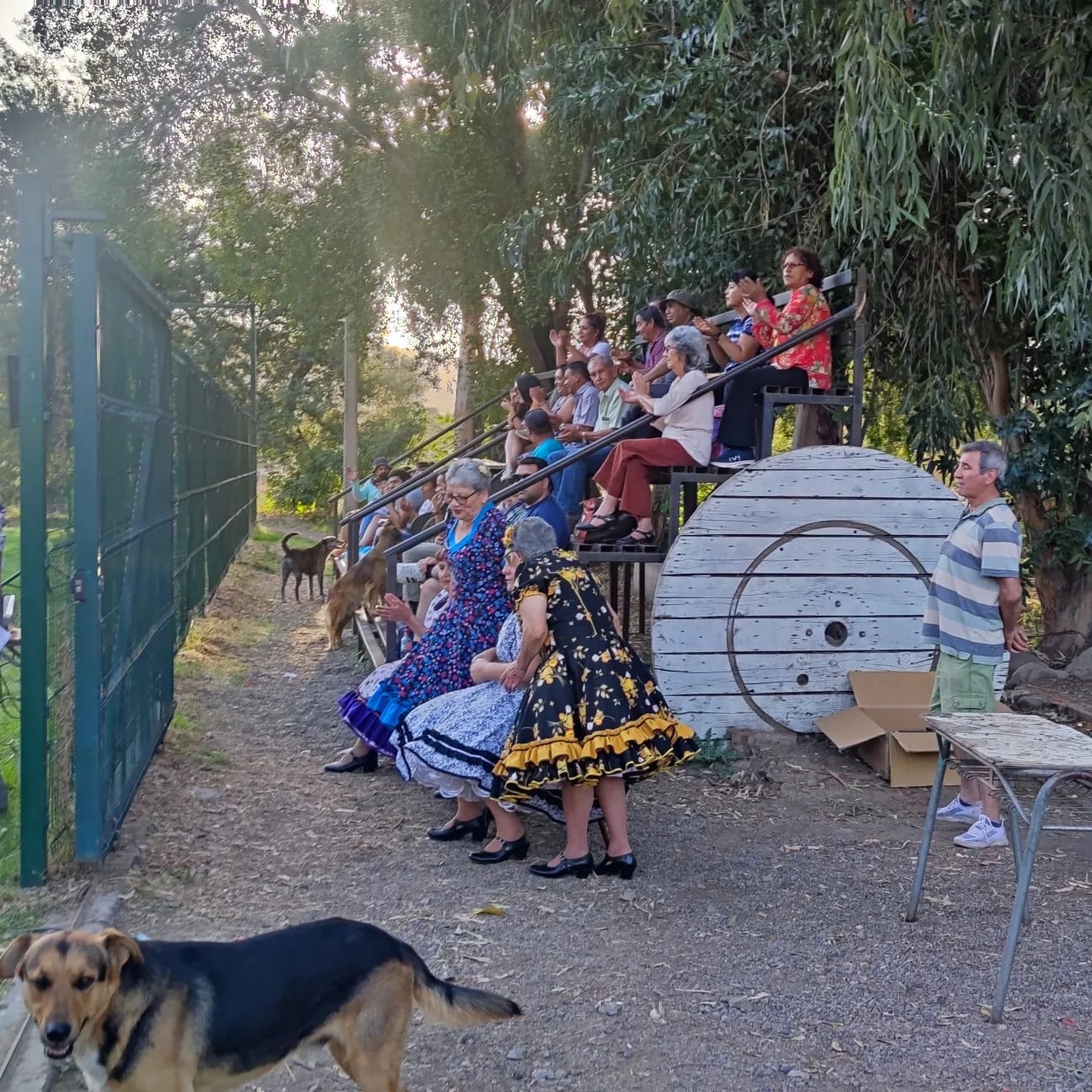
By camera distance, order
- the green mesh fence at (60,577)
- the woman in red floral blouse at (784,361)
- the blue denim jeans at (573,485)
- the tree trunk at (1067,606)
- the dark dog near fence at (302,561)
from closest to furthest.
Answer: the green mesh fence at (60,577) → the woman in red floral blouse at (784,361) → the blue denim jeans at (573,485) → the tree trunk at (1067,606) → the dark dog near fence at (302,561)

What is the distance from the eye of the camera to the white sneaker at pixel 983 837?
595 cm

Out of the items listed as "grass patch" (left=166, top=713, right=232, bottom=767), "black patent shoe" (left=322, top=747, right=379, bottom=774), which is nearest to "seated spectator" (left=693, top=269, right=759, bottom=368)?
"black patent shoe" (left=322, top=747, right=379, bottom=774)

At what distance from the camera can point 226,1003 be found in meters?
3.09

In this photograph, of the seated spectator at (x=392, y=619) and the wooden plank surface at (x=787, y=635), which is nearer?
the seated spectator at (x=392, y=619)

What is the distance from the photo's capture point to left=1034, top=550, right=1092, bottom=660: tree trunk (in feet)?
34.4

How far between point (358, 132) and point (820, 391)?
9.79m

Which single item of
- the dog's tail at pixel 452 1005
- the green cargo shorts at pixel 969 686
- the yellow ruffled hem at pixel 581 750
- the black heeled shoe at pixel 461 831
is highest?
the green cargo shorts at pixel 969 686

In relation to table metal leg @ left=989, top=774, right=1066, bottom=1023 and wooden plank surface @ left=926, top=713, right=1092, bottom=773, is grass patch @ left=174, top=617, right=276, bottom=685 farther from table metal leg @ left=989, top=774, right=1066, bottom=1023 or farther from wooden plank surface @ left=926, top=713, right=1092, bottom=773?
table metal leg @ left=989, top=774, right=1066, bottom=1023

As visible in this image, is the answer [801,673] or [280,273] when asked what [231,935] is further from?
[280,273]

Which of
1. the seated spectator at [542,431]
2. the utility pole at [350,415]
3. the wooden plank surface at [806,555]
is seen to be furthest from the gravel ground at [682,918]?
the utility pole at [350,415]

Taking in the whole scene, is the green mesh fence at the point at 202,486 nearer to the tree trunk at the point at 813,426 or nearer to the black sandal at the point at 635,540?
the black sandal at the point at 635,540

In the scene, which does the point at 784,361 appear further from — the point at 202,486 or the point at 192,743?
the point at 202,486

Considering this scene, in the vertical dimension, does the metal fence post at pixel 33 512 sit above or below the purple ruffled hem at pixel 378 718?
above

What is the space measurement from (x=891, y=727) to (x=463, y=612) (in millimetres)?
2692
